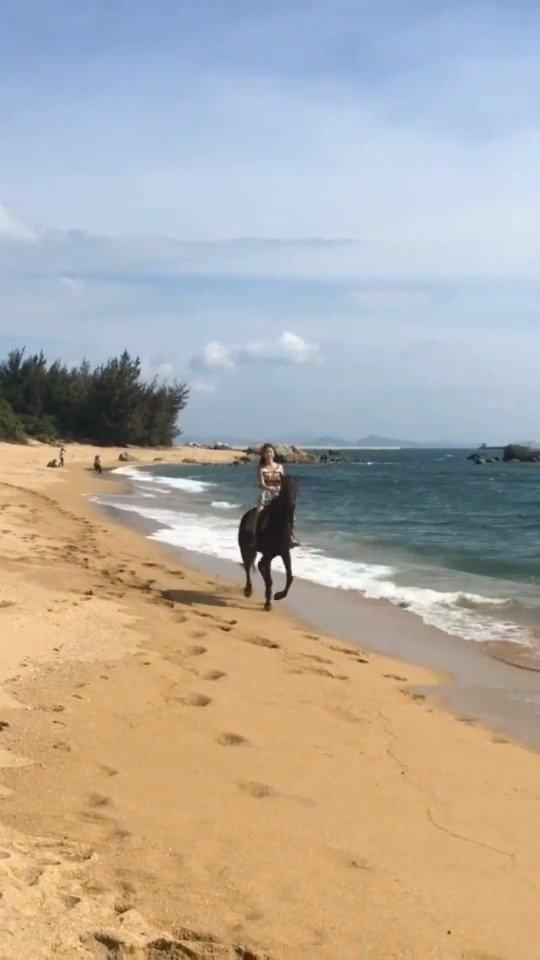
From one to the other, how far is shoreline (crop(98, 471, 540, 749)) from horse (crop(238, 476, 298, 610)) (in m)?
0.44

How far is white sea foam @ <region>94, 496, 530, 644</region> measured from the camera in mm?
10500

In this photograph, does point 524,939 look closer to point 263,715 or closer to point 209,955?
point 209,955

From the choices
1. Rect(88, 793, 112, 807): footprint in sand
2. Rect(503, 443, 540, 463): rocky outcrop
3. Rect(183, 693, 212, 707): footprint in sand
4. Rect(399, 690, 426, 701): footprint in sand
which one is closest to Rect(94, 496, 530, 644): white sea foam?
Rect(399, 690, 426, 701): footprint in sand

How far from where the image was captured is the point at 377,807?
15.4 feet

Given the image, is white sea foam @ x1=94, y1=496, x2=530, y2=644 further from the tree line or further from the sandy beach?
the tree line

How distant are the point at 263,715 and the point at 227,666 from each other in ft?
4.18

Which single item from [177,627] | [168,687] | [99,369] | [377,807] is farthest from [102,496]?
[99,369]

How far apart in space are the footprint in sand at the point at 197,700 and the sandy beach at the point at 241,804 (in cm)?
2

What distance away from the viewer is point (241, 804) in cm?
→ 453

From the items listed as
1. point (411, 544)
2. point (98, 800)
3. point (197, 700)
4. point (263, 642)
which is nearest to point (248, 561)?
point (263, 642)

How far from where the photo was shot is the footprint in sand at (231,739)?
216 inches

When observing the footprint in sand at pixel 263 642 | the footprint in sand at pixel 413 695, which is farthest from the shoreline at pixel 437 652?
the footprint in sand at pixel 263 642

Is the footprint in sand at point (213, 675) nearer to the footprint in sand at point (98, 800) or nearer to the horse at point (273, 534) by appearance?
the footprint in sand at point (98, 800)

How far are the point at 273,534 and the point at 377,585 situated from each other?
2657mm
